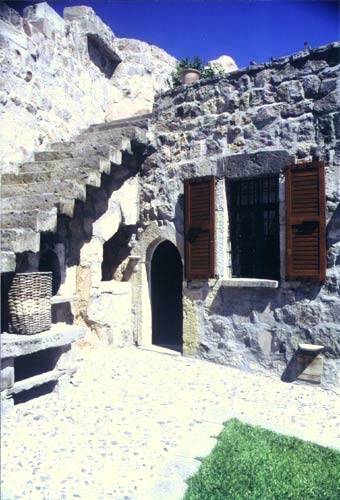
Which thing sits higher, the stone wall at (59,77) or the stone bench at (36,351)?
the stone wall at (59,77)

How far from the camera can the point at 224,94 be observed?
6.91 m

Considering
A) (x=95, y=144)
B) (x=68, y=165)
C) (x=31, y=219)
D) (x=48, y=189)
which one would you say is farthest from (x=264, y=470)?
(x=95, y=144)

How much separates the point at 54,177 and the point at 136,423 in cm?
375

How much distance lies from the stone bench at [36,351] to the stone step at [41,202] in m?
1.63

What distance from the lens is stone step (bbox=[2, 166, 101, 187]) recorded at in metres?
6.07

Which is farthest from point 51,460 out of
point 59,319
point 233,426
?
point 59,319

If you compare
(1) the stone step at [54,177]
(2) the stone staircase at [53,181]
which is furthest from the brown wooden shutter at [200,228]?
(1) the stone step at [54,177]

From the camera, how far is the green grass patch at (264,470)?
3.14 meters

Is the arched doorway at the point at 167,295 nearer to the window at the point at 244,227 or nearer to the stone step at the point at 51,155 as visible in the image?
the window at the point at 244,227

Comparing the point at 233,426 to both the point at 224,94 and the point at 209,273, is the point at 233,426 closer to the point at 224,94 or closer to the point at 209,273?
the point at 209,273

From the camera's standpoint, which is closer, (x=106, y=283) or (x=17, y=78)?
(x=17, y=78)

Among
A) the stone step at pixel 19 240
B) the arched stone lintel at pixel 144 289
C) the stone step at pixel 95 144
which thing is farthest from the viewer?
the arched stone lintel at pixel 144 289

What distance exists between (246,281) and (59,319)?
120 inches

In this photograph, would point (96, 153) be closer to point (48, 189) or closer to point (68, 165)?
point (68, 165)
